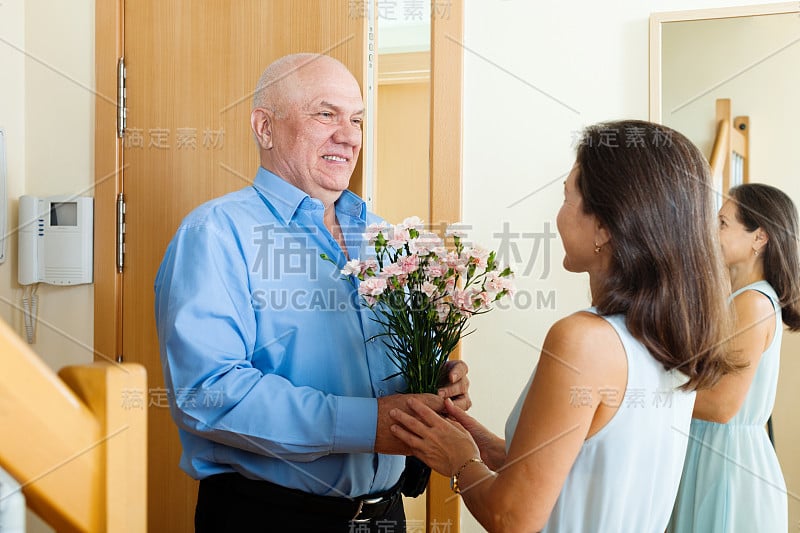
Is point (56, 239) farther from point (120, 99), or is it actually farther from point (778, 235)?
point (778, 235)

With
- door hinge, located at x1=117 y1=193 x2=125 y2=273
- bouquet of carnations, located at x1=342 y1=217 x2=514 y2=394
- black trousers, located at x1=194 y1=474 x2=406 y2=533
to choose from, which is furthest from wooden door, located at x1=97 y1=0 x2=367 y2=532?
bouquet of carnations, located at x1=342 y1=217 x2=514 y2=394

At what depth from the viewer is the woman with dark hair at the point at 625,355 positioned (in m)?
1.09

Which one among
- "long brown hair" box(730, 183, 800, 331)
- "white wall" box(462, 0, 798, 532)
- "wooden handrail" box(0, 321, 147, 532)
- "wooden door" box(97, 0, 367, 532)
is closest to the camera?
"wooden handrail" box(0, 321, 147, 532)

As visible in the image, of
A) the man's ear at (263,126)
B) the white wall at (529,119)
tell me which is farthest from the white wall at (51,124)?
the white wall at (529,119)

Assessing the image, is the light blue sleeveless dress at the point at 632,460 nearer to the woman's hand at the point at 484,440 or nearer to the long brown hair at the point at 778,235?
the woman's hand at the point at 484,440

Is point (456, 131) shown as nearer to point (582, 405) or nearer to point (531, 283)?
point (531, 283)

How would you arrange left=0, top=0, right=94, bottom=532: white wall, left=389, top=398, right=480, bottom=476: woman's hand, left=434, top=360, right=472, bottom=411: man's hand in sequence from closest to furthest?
left=389, top=398, right=480, bottom=476: woman's hand
left=434, top=360, right=472, bottom=411: man's hand
left=0, top=0, right=94, bottom=532: white wall

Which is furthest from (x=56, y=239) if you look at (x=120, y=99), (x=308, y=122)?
(x=308, y=122)

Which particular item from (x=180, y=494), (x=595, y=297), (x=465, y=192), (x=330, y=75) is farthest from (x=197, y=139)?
(x=595, y=297)

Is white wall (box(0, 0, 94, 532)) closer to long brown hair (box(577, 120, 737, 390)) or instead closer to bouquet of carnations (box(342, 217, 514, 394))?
bouquet of carnations (box(342, 217, 514, 394))

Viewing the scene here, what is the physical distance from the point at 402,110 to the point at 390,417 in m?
0.92

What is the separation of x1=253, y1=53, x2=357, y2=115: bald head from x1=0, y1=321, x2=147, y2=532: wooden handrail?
1.13 meters

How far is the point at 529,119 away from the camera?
1.89 m

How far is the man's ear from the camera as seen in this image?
1641 mm
